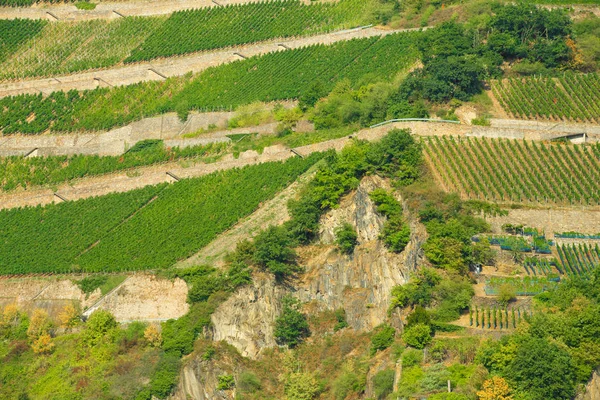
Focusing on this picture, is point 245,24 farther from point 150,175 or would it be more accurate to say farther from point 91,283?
point 91,283

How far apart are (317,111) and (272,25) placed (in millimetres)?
13659

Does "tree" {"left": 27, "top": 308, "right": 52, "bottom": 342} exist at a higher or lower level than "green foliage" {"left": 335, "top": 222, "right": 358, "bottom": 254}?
lower

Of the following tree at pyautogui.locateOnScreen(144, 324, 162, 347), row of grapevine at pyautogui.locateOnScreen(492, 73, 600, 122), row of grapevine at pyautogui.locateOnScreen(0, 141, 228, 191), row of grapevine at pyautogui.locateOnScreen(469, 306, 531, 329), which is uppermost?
row of grapevine at pyautogui.locateOnScreen(469, 306, 531, 329)

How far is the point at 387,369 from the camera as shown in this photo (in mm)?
56750

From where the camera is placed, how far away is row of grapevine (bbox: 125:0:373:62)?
289ft

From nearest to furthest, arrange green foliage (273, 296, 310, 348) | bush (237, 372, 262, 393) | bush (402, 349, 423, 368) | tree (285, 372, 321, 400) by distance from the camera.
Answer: bush (402, 349, 423, 368) → tree (285, 372, 321, 400) → bush (237, 372, 262, 393) → green foliage (273, 296, 310, 348)

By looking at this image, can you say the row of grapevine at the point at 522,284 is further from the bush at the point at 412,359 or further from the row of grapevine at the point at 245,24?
the row of grapevine at the point at 245,24

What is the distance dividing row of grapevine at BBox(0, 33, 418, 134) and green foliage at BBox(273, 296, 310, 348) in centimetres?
2111

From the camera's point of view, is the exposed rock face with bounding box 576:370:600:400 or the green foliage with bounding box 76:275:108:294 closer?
the exposed rock face with bounding box 576:370:600:400

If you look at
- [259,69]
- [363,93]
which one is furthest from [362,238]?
[259,69]

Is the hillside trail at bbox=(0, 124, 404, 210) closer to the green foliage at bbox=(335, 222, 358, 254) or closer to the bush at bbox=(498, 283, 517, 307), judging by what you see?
the green foliage at bbox=(335, 222, 358, 254)

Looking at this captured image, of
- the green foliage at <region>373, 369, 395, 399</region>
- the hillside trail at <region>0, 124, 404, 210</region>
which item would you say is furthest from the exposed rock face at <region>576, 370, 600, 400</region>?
the hillside trail at <region>0, 124, 404, 210</region>

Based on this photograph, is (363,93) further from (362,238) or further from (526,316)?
(526,316)

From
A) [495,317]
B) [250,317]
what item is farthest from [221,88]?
[495,317]
